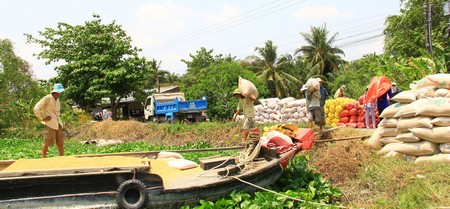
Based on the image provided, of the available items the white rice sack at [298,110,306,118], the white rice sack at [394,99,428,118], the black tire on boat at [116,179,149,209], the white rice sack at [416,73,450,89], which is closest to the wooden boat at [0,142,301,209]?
the black tire on boat at [116,179,149,209]

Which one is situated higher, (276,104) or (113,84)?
(113,84)

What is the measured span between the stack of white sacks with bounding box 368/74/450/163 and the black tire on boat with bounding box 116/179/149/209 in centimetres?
458

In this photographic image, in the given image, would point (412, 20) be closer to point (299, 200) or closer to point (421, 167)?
point (421, 167)

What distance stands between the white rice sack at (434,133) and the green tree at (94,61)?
21.6m

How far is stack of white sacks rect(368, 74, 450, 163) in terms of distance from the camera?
6.39 metres

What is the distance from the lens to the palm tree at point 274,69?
33.1 meters

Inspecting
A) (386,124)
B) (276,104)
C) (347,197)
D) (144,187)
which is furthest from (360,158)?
(276,104)

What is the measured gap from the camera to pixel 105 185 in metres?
4.51

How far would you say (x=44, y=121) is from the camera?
304 inches

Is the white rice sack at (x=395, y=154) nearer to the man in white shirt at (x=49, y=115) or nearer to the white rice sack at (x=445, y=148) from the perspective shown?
the white rice sack at (x=445, y=148)

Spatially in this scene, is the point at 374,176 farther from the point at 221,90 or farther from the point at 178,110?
the point at 221,90

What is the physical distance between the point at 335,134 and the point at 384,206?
395 centimetres

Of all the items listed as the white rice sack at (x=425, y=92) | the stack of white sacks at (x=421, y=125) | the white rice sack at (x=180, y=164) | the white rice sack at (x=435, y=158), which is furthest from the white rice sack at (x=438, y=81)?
the white rice sack at (x=180, y=164)

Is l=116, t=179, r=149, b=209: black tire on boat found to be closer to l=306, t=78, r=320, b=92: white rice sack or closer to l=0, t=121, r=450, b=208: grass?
l=0, t=121, r=450, b=208: grass
